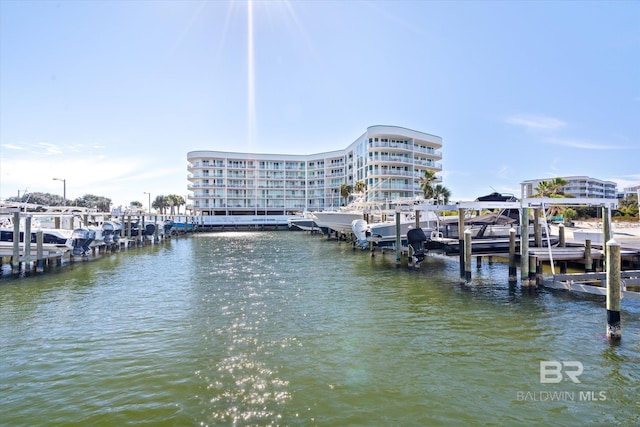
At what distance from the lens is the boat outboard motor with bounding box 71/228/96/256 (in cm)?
2883

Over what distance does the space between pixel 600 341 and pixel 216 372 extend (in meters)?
10.1

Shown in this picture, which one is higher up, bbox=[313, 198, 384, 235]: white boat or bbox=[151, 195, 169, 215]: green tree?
bbox=[151, 195, 169, 215]: green tree

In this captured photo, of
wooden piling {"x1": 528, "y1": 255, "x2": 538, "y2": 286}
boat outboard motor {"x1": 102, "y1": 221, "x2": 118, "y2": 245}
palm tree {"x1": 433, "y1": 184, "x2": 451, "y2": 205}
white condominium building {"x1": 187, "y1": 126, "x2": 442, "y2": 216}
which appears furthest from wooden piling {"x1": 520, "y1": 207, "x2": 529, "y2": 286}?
white condominium building {"x1": 187, "y1": 126, "x2": 442, "y2": 216}

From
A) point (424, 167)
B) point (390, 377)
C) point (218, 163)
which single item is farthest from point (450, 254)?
point (218, 163)

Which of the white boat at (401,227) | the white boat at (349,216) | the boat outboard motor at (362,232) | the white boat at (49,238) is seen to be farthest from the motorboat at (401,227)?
the white boat at (49,238)

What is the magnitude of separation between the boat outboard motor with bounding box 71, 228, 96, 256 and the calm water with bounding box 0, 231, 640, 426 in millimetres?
11773

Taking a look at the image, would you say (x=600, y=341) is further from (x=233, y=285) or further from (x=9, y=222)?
(x=9, y=222)

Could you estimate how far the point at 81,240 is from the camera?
29219 mm

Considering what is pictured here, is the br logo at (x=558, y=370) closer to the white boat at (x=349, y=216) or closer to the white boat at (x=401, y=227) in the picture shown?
the white boat at (x=401, y=227)

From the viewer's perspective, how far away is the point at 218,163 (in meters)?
95.9

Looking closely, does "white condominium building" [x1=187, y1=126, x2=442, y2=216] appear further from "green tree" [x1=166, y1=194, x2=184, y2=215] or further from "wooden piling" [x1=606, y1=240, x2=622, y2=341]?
"wooden piling" [x1=606, y1=240, x2=622, y2=341]

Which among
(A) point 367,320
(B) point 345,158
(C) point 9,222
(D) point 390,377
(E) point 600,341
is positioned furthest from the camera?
(B) point 345,158

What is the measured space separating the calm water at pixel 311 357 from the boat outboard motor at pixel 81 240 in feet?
38.6

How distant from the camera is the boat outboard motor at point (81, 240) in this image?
28.8 metres
